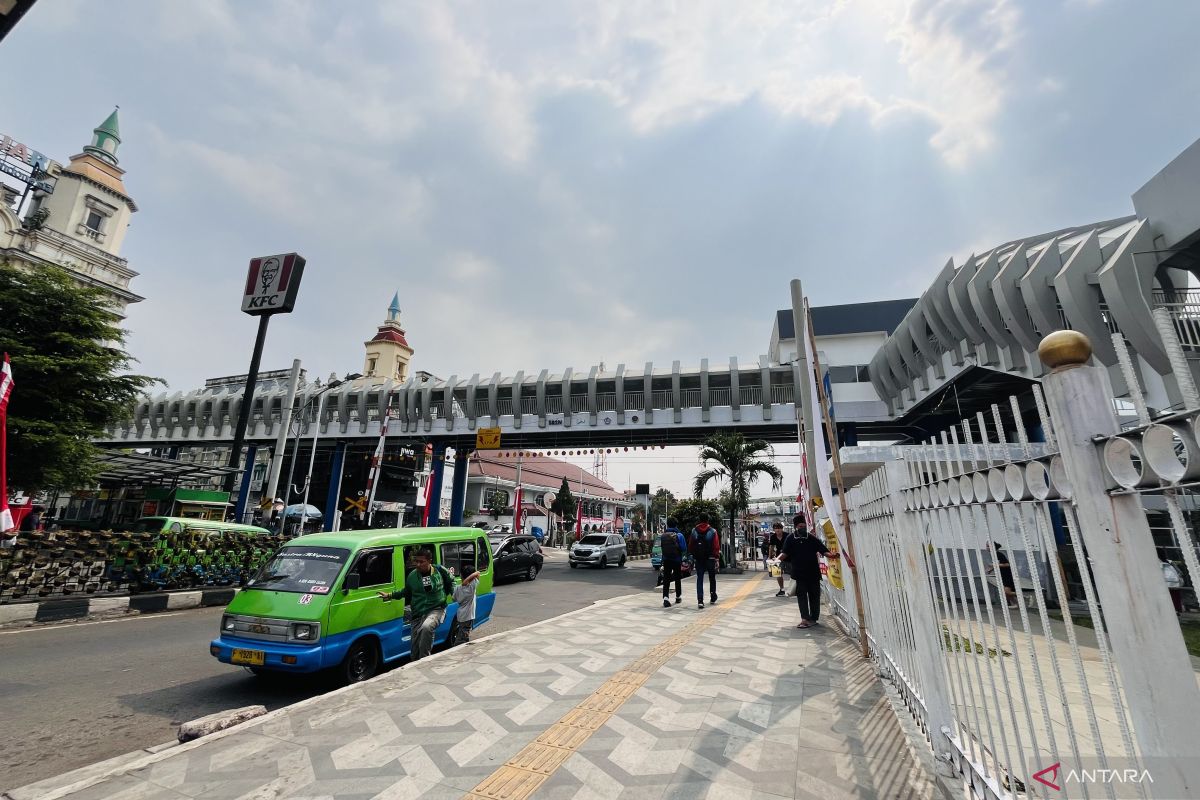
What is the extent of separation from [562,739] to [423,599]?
10.3 feet

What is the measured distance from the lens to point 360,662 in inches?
224

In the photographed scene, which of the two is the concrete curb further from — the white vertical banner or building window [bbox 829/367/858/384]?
building window [bbox 829/367/858/384]

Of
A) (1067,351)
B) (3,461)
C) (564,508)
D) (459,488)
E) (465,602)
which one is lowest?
(465,602)

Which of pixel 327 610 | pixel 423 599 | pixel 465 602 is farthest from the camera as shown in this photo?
pixel 465 602

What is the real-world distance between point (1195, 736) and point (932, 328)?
60.0 ft

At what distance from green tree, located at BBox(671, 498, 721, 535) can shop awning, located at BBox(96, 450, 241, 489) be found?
65.2 feet

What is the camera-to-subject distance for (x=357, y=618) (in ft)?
18.3

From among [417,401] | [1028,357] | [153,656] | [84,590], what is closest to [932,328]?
[1028,357]

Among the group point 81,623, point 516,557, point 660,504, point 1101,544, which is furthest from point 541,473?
point 1101,544

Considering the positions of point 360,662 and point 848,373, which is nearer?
point 360,662

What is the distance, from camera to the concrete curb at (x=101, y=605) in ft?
27.7

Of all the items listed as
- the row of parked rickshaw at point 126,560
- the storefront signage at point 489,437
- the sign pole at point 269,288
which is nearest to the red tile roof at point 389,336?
the storefront signage at point 489,437

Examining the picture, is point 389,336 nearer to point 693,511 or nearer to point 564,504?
point 564,504

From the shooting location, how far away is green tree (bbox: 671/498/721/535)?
87.9 feet
